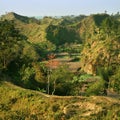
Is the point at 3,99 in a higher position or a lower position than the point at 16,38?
lower

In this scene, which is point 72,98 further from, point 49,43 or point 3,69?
point 49,43

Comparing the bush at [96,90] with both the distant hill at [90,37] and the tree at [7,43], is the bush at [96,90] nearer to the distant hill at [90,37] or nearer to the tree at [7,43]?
the tree at [7,43]

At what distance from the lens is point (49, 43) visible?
8975 cm

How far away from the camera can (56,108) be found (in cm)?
1953

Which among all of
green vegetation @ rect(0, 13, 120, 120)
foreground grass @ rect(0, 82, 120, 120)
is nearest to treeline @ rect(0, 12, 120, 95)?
green vegetation @ rect(0, 13, 120, 120)

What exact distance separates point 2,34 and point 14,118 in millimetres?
13840

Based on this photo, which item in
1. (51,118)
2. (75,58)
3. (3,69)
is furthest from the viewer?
(75,58)

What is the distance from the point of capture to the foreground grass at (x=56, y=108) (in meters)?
18.8

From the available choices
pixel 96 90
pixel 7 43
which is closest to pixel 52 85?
pixel 7 43

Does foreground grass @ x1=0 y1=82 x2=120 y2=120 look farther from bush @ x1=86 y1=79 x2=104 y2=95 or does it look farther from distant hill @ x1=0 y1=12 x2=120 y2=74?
distant hill @ x1=0 y1=12 x2=120 y2=74

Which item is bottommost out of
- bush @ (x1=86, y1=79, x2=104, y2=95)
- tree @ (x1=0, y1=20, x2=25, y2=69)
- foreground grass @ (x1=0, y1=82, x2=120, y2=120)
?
bush @ (x1=86, y1=79, x2=104, y2=95)

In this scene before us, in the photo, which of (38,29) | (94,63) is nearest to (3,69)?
(94,63)

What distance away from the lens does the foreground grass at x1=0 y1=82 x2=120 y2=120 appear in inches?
740

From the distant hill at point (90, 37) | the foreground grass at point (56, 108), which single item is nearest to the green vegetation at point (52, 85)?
the foreground grass at point (56, 108)
